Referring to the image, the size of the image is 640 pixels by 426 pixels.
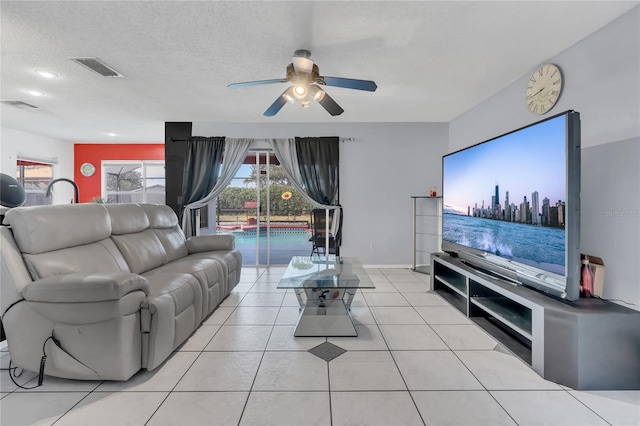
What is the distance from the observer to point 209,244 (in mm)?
3797

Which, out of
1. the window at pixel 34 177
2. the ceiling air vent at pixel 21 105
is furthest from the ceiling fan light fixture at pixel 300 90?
the window at pixel 34 177

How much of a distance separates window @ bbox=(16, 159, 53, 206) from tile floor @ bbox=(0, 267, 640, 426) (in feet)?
18.9

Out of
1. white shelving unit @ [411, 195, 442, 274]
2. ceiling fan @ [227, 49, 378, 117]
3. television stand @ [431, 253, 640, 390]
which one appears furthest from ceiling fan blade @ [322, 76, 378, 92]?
white shelving unit @ [411, 195, 442, 274]

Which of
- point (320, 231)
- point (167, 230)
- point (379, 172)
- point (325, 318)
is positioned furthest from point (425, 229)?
point (167, 230)

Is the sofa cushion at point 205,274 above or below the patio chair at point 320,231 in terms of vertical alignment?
below

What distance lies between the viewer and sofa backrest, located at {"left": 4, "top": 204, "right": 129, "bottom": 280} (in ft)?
6.38

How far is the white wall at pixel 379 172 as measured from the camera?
16.6ft

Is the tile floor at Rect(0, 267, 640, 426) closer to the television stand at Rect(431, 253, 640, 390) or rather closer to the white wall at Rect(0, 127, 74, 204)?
the television stand at Rect(431, 253, 640, 390)

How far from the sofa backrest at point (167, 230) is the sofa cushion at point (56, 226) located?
28.7 inches

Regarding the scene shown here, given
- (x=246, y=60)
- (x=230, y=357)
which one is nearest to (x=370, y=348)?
(x=230, y=357)

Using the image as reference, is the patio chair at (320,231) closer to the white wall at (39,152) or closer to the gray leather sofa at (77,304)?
the gray leather sofa at (77,304)

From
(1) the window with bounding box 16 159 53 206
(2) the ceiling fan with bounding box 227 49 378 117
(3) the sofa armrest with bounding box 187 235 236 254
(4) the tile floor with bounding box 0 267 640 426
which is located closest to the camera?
(4) the tile floor with bounding box 0 267 640 426

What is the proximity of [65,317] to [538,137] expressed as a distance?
3.35 m

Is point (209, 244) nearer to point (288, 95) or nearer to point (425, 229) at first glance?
point (288, 95)
